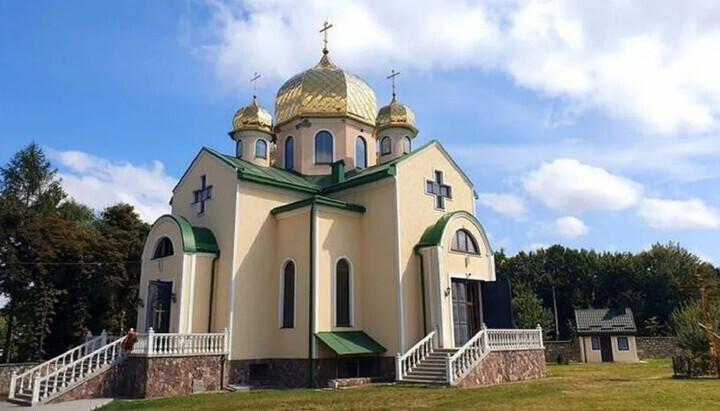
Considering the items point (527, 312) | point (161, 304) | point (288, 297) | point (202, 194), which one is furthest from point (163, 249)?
point (527, 312)

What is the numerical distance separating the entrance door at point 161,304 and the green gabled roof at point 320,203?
12.8 ft

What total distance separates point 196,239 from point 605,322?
1079 inches

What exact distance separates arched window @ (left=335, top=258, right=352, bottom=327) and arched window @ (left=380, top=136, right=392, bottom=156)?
20.4 ft

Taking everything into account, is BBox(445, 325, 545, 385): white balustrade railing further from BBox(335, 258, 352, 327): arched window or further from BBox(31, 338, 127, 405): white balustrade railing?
BBox(31, 338, 127, 405): white balustrade railing

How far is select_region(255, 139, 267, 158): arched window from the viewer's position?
2159 centimetres

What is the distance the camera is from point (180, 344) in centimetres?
1478

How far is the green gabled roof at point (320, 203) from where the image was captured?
16.8 m

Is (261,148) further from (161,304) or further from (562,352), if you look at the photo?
(562,352)

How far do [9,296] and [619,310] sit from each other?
33714 mm

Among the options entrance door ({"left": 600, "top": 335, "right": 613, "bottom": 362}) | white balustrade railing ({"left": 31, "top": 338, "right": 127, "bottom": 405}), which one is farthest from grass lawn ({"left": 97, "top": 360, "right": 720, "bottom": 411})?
entrance door ({"left": 600, "top": 335, "right": 613, "bottom": 362})

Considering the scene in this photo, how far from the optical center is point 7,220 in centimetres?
2425

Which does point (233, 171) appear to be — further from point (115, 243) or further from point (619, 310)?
point (619, 310)

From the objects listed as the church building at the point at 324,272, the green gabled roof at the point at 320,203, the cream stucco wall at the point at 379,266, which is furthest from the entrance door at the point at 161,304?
the cream stucco wall at the point at 379,266

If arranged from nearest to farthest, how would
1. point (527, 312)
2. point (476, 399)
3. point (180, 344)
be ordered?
point (476, 399) → point (180, 344) → point (527, 312)
